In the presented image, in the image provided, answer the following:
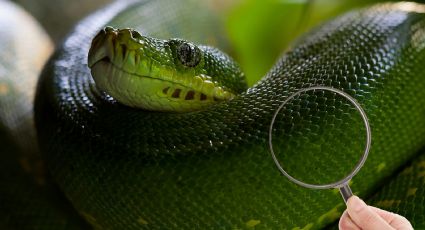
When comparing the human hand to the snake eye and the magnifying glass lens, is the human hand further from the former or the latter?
the snake eye

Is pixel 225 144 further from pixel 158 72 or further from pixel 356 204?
pixel 356 204

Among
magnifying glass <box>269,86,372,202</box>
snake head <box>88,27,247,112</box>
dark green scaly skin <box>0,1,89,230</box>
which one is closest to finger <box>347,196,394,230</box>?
magnifying glass <box>269,86,372,202</box>

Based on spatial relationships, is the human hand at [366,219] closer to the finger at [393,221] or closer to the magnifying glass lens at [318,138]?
the finger at [393,221]

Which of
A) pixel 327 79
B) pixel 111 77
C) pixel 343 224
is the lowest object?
pixel 343 224

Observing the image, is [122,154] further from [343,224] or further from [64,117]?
[343,224]

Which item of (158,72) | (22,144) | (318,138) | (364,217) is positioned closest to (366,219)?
(364,217)

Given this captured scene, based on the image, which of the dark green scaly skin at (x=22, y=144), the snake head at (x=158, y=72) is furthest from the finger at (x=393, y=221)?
the dark green scaly skin at (x=22, y=144)

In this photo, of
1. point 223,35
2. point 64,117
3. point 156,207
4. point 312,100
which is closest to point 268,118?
point 312,100
